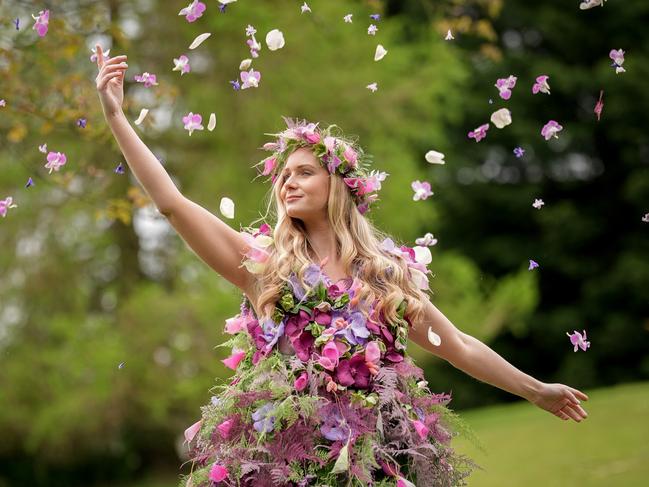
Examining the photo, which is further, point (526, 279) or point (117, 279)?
point (526, 279)

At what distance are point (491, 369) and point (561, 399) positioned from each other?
262 mm

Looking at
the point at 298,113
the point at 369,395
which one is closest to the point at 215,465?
the point at 369,395

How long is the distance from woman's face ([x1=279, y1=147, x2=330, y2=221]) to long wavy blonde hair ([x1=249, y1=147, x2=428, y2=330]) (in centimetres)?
3

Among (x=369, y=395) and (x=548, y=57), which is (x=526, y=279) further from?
(x=369, y=395)

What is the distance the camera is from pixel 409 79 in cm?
1255

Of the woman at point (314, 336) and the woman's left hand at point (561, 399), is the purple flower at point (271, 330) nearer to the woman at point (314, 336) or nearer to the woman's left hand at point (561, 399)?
the woman at point (314, 336)

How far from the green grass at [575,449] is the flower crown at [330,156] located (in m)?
4.16

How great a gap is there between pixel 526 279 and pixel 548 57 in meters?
5.94

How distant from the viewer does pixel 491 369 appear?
3.40m

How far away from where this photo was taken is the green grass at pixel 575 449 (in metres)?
7.26

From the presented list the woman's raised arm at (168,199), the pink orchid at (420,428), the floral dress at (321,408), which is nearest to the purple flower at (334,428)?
the floral dress at (321,408)

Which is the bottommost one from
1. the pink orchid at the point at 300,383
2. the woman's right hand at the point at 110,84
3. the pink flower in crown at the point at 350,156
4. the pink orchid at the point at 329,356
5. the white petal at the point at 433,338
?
Result: the white petal at the point at 433,338

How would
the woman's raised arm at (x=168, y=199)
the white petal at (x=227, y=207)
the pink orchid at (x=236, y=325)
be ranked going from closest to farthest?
the woman's raised arm at (x=168, y=199) < the pink orchid at (x=236, y=325) < the white petal at (x=227, y=207)

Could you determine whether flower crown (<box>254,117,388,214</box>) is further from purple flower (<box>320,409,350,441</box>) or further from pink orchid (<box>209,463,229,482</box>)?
pink orchid (<box>209,463,229,482</box>)
